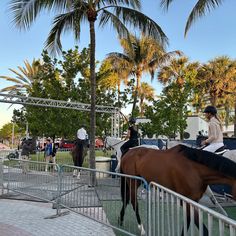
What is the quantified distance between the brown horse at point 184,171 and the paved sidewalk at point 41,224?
706 mm

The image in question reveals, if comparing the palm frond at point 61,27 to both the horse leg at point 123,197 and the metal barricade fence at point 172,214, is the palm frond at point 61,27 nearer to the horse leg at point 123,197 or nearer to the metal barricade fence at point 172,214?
the horse leg at point 123,197

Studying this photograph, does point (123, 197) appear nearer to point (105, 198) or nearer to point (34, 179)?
point (105, 198)

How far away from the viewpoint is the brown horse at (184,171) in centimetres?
486

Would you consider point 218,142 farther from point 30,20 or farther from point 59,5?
point 30,20

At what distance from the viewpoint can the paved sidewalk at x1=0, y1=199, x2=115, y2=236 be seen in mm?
6047

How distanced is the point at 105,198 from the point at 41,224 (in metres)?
1.41

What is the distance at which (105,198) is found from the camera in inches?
271

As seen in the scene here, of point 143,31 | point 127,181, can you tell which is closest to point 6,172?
point 127,181

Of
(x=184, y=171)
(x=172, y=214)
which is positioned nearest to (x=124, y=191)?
(x=184, y=171)

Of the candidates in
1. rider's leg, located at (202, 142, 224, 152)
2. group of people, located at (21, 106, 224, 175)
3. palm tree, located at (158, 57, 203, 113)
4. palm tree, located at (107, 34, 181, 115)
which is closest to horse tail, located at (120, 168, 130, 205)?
group of people, located at (21, 106, 224, 175)

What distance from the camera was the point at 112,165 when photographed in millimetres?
15281

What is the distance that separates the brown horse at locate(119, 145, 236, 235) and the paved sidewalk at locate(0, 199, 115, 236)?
2.32ft

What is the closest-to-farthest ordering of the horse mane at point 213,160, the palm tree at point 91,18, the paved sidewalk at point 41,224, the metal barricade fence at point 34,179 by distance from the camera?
the horse mane at point 213,160 → the paved sidewalk at point 41,224 → the metal barricade fence at point 34,179 → the palm tree at point 91,18

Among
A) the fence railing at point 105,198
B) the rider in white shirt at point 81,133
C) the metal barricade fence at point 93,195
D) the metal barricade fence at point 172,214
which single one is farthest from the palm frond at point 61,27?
the metal barricade fence at point 172,214
